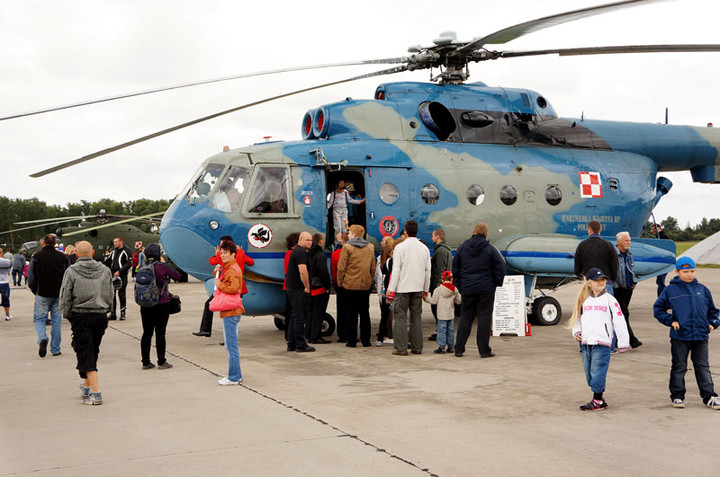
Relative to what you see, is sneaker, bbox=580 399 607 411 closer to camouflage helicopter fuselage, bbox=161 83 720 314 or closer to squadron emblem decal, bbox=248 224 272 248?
camouflage helicopter fuselage, bbox=161 83 720 314

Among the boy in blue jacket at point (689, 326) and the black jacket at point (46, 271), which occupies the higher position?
the black jacket at point (46, 271)

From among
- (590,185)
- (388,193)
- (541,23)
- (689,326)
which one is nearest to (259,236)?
(388,193)

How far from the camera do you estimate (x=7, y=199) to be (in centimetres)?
12925

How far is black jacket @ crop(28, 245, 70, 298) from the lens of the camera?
34.8ft

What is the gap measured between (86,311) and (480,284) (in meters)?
5.07

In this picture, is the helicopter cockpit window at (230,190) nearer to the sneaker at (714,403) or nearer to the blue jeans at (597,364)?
the blue jeans at (597,364)

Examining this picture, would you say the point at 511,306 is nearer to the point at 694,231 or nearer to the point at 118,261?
the point at 118,261

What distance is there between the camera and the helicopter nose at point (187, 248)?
11.3 m

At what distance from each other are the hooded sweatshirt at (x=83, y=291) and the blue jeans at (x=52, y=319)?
3730mm

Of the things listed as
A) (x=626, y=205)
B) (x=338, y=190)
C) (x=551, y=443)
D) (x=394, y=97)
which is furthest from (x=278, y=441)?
(x=626, y=205)

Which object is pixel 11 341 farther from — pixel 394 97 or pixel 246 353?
pixel 394 97

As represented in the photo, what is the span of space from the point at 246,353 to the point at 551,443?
5914mm

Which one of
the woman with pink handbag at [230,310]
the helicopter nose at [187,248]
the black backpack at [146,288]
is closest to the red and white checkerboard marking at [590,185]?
the helicopter nose at [187,248]

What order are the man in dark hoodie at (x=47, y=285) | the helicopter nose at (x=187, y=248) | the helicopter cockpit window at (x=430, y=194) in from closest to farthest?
the man in dark hoodie at (x=47, y=285), the helicopter nose at (x=187, y=248), the helicopter cockpit window at (x=430, y=194)
